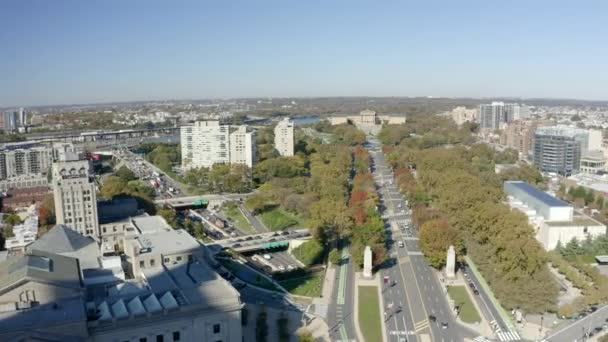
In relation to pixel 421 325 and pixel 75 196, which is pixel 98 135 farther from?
pixel 421 325

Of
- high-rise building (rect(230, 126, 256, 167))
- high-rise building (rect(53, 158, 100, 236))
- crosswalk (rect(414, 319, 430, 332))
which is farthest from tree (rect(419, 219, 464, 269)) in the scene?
high-rise building (rect(230, 126, 256, 167))

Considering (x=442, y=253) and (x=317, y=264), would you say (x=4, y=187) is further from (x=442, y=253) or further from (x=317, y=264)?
Answer: (x=442, y=253)

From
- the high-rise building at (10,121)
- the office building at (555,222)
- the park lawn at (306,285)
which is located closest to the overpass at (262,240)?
the park lawn at (306,285)

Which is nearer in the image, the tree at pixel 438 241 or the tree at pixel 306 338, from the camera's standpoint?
the tree at pixel 306 338

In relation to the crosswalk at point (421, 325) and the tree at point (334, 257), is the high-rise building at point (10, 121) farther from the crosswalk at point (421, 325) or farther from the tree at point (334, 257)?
the crosswalk at point (421, 325)

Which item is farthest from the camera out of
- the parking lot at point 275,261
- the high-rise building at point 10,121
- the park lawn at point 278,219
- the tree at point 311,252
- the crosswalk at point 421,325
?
the high-rise building at point 10,121

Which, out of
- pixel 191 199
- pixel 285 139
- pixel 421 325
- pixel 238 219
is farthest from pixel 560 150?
pixel 421 325

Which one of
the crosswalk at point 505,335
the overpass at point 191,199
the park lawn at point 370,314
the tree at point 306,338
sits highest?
the overpass at point 191,199
